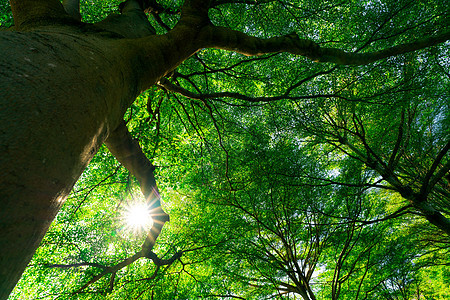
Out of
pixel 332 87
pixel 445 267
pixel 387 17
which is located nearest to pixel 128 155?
pixel 332 87

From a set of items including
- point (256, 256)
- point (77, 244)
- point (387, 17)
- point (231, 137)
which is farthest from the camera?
point (231, 137)

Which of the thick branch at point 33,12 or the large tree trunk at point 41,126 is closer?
the large tree trunk at point 41,126

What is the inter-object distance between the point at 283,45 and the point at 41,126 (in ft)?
9.38

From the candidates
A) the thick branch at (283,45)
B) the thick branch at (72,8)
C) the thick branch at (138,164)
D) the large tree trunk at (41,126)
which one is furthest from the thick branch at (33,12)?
the thick branch at (283,45)

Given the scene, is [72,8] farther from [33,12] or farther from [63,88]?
[63,88]

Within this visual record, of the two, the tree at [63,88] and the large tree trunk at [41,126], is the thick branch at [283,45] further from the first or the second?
the large tree trunk at [41,126]

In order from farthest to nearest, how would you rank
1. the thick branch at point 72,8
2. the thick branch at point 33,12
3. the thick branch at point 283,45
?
the thick branch at point 72,8
the thick branch at point 283,45
the thick branch at point 33,12

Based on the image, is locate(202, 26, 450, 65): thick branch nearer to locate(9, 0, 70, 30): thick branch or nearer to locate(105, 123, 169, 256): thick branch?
locate(9, 0, 70, 30): thick branch

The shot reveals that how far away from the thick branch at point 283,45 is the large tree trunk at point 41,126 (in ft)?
4.92

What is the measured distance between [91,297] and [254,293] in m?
4.92

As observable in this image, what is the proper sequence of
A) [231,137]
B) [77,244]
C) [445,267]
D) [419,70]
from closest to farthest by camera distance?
[419,70] → [77,244] → [231,137] → [445,267]

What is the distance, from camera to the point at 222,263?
616cm

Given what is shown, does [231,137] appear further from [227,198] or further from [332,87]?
[332,87]

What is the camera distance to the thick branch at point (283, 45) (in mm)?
2217
